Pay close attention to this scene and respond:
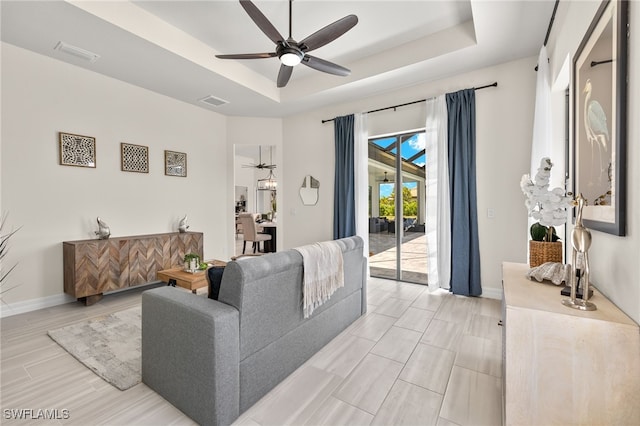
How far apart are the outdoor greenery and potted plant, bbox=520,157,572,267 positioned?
2413 millimetres

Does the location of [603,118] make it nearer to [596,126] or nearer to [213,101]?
[596,126]

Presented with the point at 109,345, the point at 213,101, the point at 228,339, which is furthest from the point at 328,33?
the point at 109,345

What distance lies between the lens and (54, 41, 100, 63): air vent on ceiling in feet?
9.63

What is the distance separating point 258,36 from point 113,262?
3.30 m

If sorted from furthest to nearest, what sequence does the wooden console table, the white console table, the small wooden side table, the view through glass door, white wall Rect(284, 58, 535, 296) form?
1. the view through glass door
2. white wall Rect(284, 58, 535, 296)
3. the wooden console table
4. the small wooden side table
5. the white console table

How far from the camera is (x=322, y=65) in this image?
2.77 meters

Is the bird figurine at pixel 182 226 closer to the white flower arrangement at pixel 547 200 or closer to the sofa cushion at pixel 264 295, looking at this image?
the sofa cushion at pixel 264 295

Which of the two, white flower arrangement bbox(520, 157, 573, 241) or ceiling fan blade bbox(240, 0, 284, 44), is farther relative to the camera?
ceiling fan blade bbox(240, 0, 284, 44)

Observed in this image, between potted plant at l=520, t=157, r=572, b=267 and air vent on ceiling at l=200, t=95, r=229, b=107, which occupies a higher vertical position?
air vent on ceiling at l=200, t=95, r=229, b=107

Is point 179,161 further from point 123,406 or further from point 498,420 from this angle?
point 498,420

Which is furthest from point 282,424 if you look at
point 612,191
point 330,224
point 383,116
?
point 383,116

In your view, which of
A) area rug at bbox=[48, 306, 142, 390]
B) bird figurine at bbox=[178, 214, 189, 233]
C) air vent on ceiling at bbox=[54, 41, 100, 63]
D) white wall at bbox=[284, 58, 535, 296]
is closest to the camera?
area rug at bbox=[48, 306, 142, 390]

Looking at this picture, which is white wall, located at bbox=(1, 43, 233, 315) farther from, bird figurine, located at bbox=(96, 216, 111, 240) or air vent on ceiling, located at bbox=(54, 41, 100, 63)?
air vent on ceiling, located at bbox=(54, 41, 100, 63)

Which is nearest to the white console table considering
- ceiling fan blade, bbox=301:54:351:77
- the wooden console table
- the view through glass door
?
ceiling fan blade, bbox=301:54:351:77
